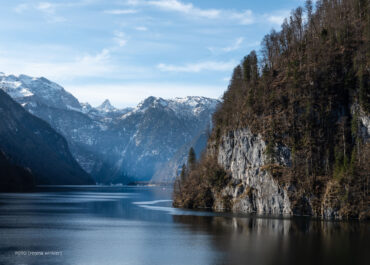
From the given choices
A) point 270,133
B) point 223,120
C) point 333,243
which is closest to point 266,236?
point 333,243

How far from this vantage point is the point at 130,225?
Result: 110750 mm

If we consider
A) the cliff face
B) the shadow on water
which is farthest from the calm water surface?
the cliff face

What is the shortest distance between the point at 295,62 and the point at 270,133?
26327mm

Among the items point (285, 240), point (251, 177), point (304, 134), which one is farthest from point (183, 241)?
point (304, 134)

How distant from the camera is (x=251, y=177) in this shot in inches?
5595

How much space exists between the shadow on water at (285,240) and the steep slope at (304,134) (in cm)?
1350

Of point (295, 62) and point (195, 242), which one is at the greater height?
point (295, 62)

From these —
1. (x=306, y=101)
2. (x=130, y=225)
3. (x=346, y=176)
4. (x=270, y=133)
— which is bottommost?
(x=130, y=225)

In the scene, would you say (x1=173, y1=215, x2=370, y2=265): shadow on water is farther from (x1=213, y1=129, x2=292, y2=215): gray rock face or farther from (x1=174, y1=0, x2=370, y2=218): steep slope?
(x1=213, y1=129, x2=292, y2=215): gray rock face

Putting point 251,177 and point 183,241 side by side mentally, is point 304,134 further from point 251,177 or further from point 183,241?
point 183,241

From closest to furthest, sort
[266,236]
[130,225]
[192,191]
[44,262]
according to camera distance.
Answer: [44,262] → [266,236] → [130,225] → [192,191]

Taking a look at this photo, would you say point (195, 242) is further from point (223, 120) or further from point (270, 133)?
point (223, 120)

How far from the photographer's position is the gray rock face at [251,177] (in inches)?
5241

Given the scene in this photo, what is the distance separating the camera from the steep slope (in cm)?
12612
